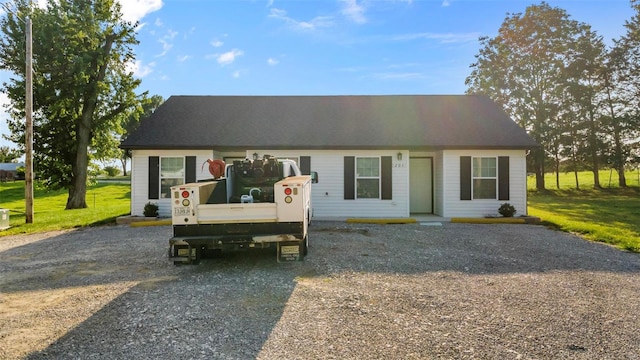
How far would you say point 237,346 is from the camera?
3869 millimetres

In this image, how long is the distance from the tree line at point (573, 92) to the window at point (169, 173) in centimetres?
2674

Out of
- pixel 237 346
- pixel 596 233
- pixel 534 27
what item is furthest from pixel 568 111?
pixel 237 346

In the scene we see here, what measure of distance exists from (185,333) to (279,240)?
Result: 2.62 metres

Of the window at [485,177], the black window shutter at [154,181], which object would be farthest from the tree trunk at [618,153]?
the black window shutter at [154,181]

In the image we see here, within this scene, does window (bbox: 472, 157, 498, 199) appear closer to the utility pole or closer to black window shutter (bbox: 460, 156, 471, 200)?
black window shutter (bbox: 460, 156, 471, 200)

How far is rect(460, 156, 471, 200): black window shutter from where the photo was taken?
554 inches

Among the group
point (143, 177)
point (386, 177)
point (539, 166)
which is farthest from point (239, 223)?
point (539, 166)

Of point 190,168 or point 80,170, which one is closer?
point 190,168

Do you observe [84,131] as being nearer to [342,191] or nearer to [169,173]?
[169,173]

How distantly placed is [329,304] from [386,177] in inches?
373

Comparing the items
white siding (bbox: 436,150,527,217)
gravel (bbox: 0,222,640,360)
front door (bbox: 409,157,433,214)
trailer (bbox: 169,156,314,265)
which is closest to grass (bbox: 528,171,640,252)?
white siding (bbox: 436,150,527,217)

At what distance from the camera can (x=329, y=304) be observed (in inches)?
201

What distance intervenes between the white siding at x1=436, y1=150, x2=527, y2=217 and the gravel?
4.97m

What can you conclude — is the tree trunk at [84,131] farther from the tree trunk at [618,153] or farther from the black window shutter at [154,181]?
the tree trunk at [618,153]
